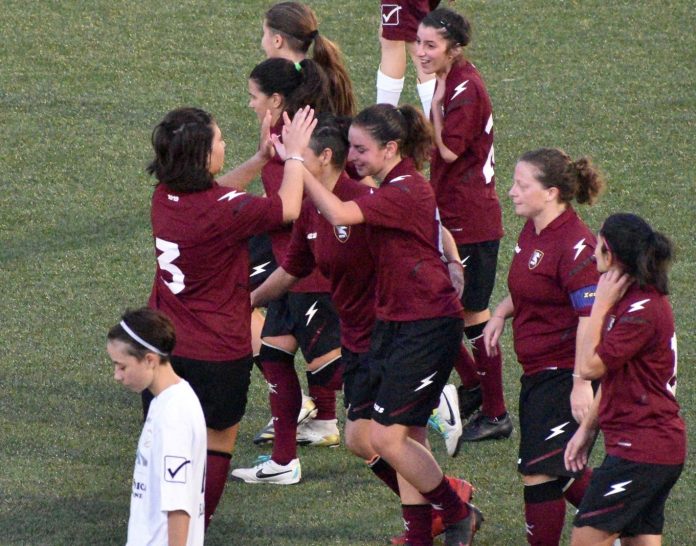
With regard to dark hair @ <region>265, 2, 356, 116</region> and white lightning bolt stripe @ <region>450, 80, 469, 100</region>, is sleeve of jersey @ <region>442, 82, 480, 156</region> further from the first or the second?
dark hair @ <region>265, 2, 356, 116</region>

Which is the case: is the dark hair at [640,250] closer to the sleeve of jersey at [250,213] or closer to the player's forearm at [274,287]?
the sleeve of jersey at [250,213]

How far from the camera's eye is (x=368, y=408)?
5477 mm

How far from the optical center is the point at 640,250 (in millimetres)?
4555

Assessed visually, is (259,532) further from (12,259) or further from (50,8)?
(50,8)

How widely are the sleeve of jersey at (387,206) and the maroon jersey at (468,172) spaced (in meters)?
1.50

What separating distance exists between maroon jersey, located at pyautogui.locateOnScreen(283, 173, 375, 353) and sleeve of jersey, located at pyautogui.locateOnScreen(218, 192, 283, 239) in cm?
42

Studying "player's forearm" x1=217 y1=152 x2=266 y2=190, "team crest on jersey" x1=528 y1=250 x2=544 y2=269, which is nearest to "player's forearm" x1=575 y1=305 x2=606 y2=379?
"team crest on jersey" x1=528 y1=250 x2=544 y2=269

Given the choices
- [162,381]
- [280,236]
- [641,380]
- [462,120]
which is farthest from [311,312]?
[641,380]

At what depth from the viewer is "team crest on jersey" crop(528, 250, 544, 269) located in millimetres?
5098

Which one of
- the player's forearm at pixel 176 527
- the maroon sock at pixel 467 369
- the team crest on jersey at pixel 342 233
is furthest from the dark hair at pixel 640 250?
the maroon sock at pixel 467 369

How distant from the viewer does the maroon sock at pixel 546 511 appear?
5180 millimetres

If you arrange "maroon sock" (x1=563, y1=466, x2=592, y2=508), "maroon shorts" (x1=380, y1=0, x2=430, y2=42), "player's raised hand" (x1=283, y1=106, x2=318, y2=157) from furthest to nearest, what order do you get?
1. "maroon shorts" (x1=380, y1=0, x2=430, y2=42)
2. "maroon sock" (x1=563, y1=466, x2=592, y2=508)
3. "player's raised hand" (x1=283, y1=106, x2=318, y2=157)

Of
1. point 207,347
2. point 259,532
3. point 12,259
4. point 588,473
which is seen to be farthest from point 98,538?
point 12,259

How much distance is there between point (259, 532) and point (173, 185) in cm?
164
